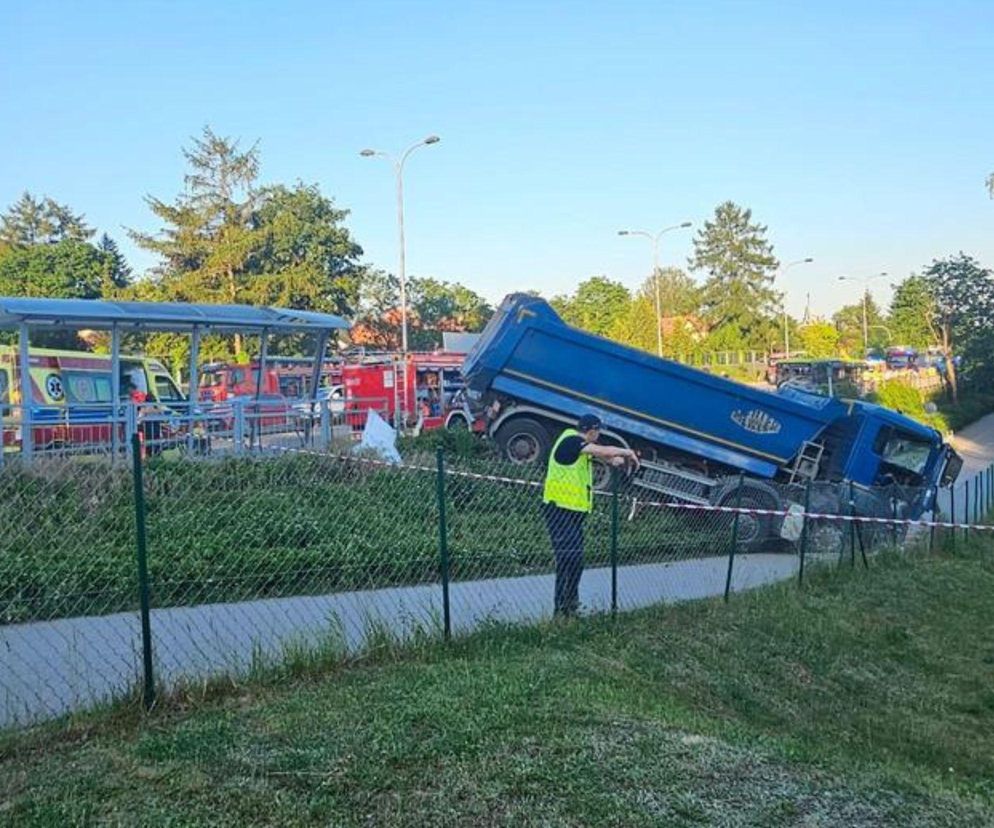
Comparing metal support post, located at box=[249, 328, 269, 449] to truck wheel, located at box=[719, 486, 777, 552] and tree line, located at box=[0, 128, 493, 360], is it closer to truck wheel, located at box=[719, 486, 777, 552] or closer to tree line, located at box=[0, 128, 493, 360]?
truck wheel, located at box=[719, 486, 777, 552]

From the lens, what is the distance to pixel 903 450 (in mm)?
14742

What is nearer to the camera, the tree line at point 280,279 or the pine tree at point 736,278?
the tree line at point 280,279

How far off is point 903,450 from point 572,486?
881 cm

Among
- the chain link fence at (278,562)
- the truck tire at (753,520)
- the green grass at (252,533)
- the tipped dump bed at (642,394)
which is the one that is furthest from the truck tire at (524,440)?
the green grass at (252,533)

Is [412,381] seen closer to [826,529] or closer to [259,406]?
[259,406]

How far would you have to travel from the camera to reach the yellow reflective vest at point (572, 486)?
7.85 metres

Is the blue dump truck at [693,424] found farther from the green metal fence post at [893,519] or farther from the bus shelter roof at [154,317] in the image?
the bus shelter roof at [154,317]

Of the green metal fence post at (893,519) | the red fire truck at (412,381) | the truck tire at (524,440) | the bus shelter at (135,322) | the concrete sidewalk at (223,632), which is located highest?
the bus shelter at (135,322)

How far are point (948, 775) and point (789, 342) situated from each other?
79.1 meters

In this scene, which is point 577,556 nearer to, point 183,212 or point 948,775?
point 948,775

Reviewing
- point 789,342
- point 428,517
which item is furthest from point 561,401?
point 789,342

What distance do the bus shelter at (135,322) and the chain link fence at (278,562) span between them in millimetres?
3087

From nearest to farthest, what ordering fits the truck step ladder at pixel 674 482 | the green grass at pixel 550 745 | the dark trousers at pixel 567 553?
the green grass at pixel 550 745
the dark trousers at pixel 567 553
the truck step ladder at pixel 674 482

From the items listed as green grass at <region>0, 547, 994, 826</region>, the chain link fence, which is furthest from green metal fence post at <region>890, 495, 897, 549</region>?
green grass at <region>0, 547, 994, 826</region>
